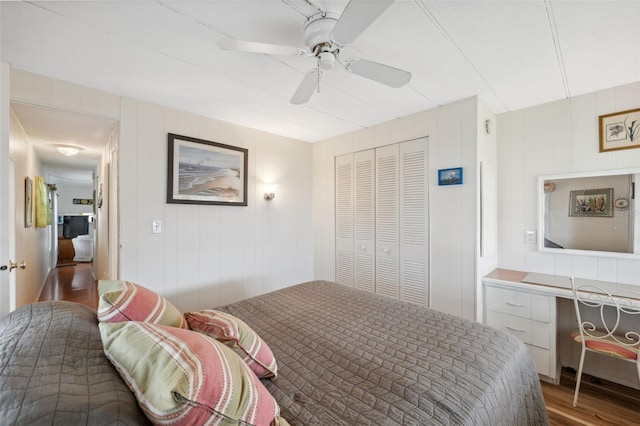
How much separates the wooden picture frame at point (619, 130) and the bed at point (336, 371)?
2.03 meters

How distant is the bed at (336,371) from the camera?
2.14 ft

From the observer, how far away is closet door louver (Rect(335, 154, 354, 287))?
3.58 metres

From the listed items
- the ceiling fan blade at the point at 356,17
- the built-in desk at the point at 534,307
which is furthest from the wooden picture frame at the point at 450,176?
the ceiling fan blade at the point at 356,17

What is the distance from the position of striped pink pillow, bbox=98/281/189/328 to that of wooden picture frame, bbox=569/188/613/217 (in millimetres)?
3229

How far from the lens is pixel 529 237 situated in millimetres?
2689

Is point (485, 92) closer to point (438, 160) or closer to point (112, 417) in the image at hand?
point (438, 160)

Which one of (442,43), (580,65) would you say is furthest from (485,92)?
(442,43)

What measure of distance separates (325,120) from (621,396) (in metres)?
3.47

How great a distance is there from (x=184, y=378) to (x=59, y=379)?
1.00 feet

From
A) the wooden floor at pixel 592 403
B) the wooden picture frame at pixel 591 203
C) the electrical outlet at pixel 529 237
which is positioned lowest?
the wooden floor at pixel 592 403

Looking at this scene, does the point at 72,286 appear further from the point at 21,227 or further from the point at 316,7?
the point at 316,7

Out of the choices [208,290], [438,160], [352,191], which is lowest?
[208,290]

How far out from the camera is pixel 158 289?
256 cm

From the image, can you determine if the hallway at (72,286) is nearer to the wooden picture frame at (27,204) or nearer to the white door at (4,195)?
the wooden picture frame at (27,204)
